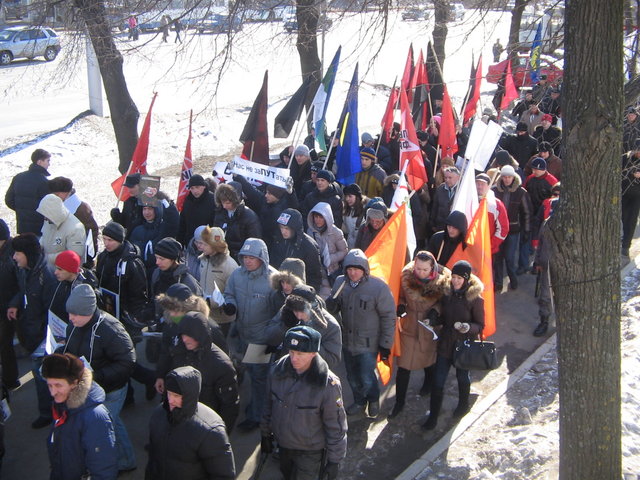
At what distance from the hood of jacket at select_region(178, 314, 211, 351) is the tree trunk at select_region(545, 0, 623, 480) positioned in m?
2.39

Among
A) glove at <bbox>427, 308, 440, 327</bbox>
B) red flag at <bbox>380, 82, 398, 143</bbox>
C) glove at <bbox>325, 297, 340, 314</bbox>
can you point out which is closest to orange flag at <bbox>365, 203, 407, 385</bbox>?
glove at <bbox>427, 308, 440, 327</bbox>

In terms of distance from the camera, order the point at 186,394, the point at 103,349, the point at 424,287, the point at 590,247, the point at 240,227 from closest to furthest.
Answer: the point at 186,394
the point at 590,247
the point at 103,349
the point at 424,287
the point at 240,227

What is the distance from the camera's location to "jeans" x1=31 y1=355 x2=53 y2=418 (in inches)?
243

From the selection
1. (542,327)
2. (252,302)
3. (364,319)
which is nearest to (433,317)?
(364,319)

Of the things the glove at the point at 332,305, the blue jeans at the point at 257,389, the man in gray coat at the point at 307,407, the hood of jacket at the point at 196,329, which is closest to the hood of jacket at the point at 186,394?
the man in gray coat at the point at 307,407

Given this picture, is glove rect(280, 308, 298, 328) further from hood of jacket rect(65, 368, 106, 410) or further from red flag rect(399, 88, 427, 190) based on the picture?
red flag rect(399, 88, 427, 190)

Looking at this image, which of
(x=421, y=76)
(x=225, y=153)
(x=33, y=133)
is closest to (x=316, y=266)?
(x=421, y=76)

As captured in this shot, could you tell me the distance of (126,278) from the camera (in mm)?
6746

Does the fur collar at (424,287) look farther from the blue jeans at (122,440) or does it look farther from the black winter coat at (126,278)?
the blue jeans at (122,440)

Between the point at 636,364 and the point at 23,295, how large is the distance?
5721mm

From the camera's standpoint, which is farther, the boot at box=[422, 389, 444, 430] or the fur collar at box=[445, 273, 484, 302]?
the boot at box=[422, 389, 444, 430]

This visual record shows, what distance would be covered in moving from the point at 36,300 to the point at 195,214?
2629 mm

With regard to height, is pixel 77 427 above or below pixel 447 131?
below

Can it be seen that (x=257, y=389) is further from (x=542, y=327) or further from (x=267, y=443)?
(x=542, y=327)
